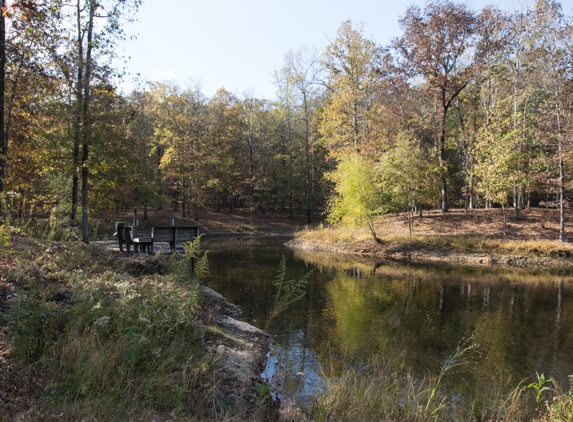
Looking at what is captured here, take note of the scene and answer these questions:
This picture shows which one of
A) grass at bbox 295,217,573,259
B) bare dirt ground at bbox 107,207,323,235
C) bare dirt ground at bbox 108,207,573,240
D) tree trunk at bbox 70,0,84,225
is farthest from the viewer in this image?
bare dirt ground at bbox 107,207,323,235

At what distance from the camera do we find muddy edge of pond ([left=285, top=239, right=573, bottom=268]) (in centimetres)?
2130

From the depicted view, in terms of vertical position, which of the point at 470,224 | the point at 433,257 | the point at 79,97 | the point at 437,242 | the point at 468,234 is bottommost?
the point at 433,257

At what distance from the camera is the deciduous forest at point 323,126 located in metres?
15.4

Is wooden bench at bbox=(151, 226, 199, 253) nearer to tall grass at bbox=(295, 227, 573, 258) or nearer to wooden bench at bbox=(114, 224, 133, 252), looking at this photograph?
wooden bench at bbox=(114, 224, 133, 252)

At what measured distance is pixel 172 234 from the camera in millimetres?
14820

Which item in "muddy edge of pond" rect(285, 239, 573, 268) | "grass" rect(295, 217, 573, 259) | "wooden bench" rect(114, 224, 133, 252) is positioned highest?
"wooden bench" rect(114, 224, 133, 252)

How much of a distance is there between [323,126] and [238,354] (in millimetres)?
29651

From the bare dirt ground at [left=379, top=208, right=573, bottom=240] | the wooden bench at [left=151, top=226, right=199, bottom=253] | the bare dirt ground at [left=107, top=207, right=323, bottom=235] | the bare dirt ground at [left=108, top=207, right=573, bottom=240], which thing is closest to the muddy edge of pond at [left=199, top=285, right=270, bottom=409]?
the wooden bench at [left=151, top=226, right=199, bottom=253]

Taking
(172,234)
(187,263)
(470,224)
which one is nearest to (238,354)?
(187,263)

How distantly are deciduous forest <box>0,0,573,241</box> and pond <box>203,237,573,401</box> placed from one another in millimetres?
6277

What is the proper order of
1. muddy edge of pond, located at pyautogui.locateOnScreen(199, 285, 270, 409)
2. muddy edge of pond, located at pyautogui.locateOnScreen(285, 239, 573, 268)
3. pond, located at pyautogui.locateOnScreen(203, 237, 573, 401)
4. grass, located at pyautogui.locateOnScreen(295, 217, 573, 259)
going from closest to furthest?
muddy edge of pond, located at pyautogui.locateOnScreen(199, 285, 270, 409), pond, located at pyautogui.locateOnScreen(203, 237, 573, 401), muddy edge of pond, located at pyautogui.locateOnScreen(285, 239, 573, 268), grass, located at pyautogui.locateOnScreen(295, 217, 573, 259)

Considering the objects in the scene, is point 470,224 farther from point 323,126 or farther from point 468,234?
point 323,126

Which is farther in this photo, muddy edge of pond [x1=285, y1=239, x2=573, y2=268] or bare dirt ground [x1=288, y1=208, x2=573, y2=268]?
bare dirt ground [x1=288, y1=208, x2=573, y2=268]

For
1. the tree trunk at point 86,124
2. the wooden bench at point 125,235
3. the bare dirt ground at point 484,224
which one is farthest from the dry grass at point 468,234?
the tree trunk at point 86,124
